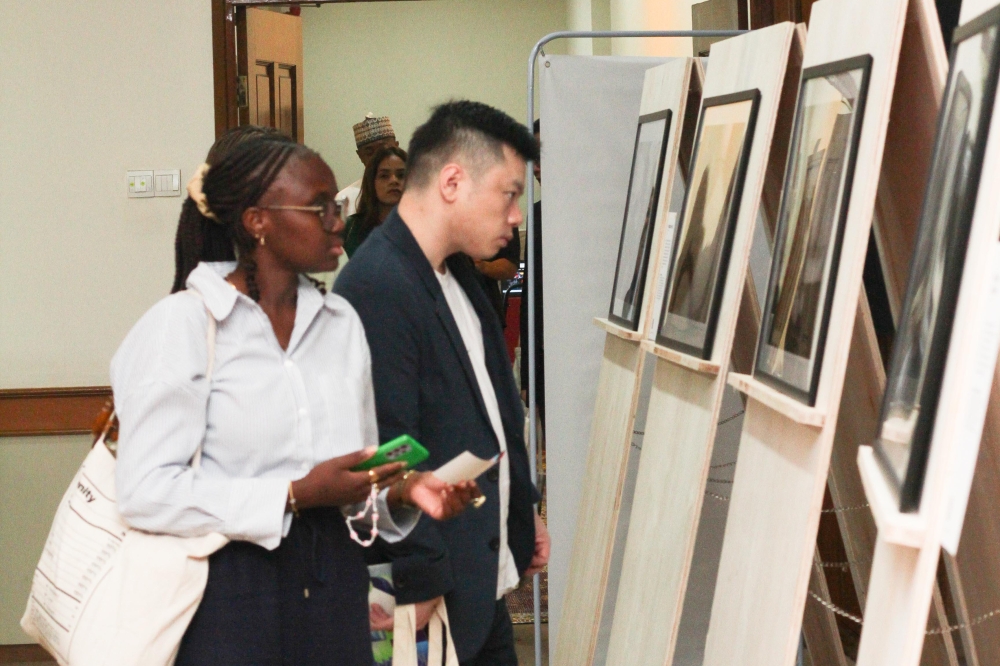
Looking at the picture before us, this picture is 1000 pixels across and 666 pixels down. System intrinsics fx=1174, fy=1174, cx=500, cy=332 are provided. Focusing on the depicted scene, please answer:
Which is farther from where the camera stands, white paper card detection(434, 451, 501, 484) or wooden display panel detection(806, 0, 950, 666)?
white paper card detection(434, 451, 501, 484)

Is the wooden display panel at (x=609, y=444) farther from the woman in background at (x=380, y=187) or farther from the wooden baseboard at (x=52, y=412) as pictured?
the wooden baseboard at (x=52, y=412)

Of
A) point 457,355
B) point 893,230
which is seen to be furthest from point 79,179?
point 893,230

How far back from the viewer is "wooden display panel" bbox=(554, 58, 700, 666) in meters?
2.83

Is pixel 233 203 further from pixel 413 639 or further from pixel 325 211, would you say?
pixel 413 639

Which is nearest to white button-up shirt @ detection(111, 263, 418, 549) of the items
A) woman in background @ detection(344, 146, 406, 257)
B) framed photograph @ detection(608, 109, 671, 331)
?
framed photograph @ detection(608, 109, 671, 331)

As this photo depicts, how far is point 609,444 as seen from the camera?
3072mm

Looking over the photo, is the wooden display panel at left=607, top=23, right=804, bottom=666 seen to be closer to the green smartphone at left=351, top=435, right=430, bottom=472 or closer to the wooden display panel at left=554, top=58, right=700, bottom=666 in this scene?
the wooden display panel at left=554, top=58, right=700, bottom=666

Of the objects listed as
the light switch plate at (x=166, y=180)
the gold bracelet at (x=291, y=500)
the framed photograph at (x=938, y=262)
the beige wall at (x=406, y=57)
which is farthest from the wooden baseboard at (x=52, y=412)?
the beige wall at (x=406, y=57)

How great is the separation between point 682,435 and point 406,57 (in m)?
8.05

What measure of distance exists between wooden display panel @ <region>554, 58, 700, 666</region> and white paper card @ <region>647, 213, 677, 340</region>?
0.02 meters

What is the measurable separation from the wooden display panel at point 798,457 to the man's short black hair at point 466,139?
2.02 feet

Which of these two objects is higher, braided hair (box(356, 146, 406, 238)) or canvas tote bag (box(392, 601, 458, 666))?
braided hair (box(356, 146, 406, 238))

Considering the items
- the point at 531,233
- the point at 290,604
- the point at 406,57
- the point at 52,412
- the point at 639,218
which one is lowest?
the point at 52,412

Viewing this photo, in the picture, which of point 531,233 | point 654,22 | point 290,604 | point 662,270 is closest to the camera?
point 290,604
